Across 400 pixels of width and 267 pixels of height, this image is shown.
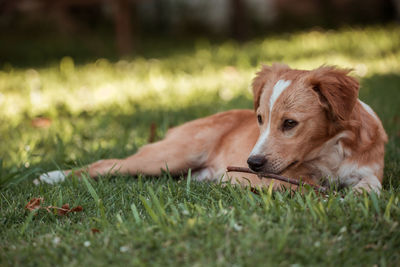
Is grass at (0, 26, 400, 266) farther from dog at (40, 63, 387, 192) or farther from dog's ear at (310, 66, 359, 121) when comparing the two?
dog's ear at (310, 66, 359, 121)

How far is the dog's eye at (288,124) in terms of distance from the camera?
3266mm

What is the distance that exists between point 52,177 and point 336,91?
2.42 m

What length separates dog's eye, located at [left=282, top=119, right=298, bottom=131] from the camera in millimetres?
3266

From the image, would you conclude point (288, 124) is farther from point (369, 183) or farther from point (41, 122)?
point (41, 122)

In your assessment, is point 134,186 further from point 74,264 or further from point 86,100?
point 86,100

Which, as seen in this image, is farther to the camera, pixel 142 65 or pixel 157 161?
pixel 142 65

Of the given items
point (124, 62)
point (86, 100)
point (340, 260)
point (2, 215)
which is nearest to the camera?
point (340, 260)

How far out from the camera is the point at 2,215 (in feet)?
10.0

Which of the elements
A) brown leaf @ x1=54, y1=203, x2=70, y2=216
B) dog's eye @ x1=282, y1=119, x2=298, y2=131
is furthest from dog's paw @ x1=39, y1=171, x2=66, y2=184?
dog's eye @ x1=282, y1=119, x2=298, y2=131

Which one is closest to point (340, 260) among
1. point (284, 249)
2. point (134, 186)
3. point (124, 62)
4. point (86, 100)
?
point (284, 249)

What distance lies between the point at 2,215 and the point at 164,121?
101 inches

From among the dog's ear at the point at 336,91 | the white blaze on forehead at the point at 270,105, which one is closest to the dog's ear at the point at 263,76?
the white blaze on forehead at the point at 270,105

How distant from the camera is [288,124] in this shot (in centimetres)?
329

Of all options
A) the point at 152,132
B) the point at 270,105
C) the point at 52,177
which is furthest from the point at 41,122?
the point at 270,105
